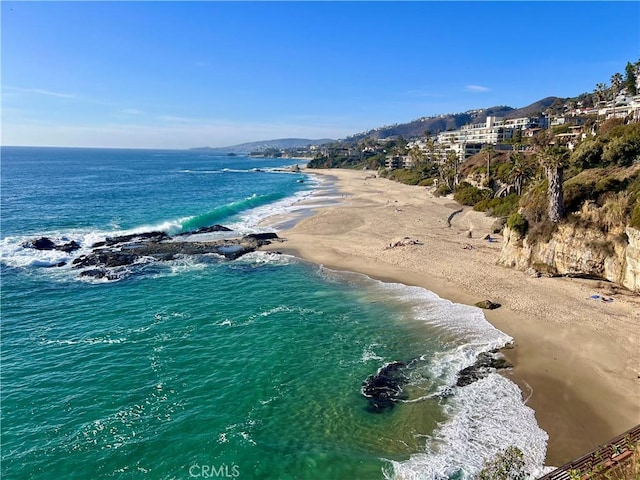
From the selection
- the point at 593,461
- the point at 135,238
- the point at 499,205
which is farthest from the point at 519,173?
the point at 135,238

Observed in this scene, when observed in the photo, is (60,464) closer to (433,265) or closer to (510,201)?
(433,265)

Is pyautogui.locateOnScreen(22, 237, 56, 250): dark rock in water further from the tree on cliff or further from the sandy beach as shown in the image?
the tree on cliff

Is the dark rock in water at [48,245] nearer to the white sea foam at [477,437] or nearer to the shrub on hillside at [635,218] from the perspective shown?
the white sea foam at [477,437]

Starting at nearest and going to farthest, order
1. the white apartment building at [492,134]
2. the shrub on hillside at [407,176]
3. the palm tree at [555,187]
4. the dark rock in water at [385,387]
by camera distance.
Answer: the dark rock in water at [385,387], the palm tree at [555,187], the shrub on hillside at [407,176], the white apartment building at [492,134]

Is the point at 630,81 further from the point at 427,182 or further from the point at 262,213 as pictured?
the point at 262,213

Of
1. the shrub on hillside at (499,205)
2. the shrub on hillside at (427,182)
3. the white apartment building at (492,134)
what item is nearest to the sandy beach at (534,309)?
the shrub on hillside at (499,205)

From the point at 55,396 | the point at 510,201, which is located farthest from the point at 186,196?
the point at 55,396
